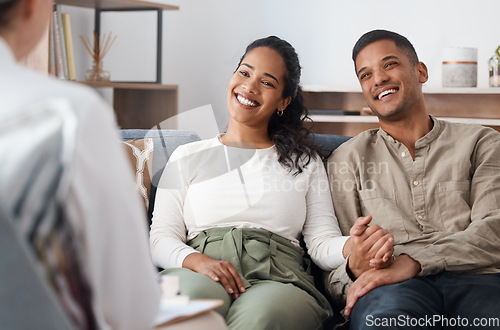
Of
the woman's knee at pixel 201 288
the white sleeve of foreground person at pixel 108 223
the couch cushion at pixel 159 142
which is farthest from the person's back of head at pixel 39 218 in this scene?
the couch cushion at pixel 159 142

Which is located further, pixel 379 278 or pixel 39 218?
pixel 379 278

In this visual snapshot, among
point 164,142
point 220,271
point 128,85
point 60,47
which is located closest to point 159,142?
point 164,142

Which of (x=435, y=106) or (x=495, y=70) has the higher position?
(x=495, y=70)

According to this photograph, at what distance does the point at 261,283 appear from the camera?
5.24ft

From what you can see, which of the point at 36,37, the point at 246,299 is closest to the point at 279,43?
the point at 246,299

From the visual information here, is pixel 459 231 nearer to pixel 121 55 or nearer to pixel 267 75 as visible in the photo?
pixel 267 75

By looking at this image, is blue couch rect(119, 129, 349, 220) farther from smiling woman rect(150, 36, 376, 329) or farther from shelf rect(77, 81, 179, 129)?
shelf rect(77, 81, 179, 129)

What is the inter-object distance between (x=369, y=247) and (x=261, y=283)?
290 mm

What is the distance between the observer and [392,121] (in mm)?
1950

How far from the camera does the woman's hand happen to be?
5.06 ft

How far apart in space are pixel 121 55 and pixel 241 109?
2331 millimetres

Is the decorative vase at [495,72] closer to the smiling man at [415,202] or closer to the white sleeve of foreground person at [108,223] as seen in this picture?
the smiling man at [415,202]

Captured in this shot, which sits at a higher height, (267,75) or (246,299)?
(267,75)

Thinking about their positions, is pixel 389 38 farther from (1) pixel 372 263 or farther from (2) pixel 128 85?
(2) pixel 128 85
